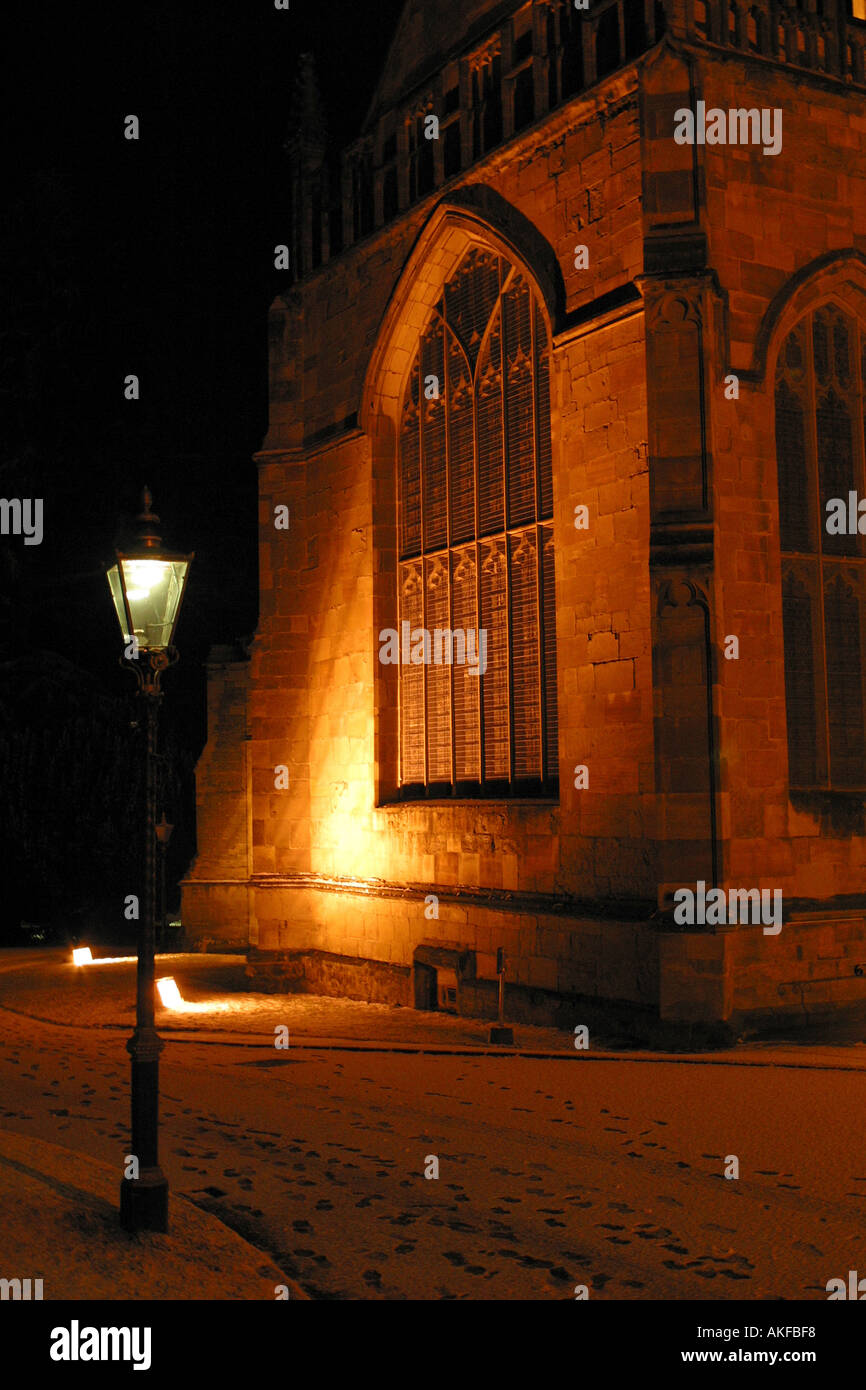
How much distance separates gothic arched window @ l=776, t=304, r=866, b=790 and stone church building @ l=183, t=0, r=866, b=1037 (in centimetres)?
4

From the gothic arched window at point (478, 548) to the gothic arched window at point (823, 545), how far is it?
8.31 feet

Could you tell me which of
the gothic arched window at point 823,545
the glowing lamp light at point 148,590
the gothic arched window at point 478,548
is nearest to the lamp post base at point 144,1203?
the glowing lamp light at point 148,590

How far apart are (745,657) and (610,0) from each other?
6.69 meters

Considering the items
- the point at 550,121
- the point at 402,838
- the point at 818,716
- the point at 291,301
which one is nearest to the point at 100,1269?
the point at 818,716

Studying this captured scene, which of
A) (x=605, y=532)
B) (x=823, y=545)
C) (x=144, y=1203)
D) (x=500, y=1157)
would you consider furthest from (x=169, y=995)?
(x=144, y=1203)

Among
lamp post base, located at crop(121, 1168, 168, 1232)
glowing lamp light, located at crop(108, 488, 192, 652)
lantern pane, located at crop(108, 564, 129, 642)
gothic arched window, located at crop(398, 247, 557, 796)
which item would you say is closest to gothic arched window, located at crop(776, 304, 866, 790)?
gothic arched window, located at crop(398, 247, 557, 796)

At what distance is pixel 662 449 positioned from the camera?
12406 mm

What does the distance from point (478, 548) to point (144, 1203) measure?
10.4m

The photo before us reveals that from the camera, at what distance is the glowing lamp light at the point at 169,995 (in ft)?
51.6

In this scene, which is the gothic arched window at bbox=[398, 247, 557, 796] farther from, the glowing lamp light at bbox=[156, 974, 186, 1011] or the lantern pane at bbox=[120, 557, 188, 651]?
the lantern pane at bbox=[120, 557, 188, 651]

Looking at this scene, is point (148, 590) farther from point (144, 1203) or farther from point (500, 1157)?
point (500, 1157)

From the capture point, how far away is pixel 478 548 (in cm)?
1561

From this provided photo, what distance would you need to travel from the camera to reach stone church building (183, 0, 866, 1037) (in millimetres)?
12289

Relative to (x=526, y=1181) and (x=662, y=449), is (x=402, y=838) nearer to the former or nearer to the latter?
(x=662, y=449)
